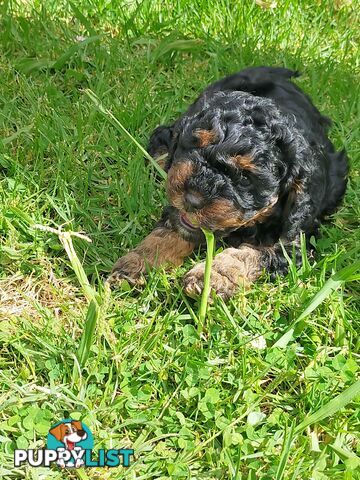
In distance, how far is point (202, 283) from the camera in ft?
9.05

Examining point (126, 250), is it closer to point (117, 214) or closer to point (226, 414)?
point (117, 214)

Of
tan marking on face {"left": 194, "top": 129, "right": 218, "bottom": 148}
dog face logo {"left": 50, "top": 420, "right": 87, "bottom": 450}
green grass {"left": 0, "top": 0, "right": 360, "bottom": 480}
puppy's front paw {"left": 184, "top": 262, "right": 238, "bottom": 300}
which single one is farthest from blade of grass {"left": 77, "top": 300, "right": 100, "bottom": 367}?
tan marking on face {"left": 194, "top": 129, "right": 218, "bottom": 148}

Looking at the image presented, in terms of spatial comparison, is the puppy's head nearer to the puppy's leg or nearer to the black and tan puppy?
the black and tan puppy

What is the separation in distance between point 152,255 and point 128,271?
172 millimetres

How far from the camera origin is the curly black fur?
2.62m

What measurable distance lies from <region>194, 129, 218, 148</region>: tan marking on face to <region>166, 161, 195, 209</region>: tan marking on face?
12 centimetres

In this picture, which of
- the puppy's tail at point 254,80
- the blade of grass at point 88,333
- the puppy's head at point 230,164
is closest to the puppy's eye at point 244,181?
the puppy's head at point 230,164

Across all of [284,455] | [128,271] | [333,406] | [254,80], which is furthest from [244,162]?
[284,455]

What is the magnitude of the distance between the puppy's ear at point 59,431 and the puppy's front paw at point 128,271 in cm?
80

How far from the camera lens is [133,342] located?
2.56 metres

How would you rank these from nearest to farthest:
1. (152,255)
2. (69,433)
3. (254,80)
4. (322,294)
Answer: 1. (69,433)
2. (322,294)
3. (152,255)
4. (254,80)

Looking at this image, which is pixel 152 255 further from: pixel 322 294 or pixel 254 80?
pixel 254 80

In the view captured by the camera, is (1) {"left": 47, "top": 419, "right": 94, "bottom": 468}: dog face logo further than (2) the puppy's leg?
No

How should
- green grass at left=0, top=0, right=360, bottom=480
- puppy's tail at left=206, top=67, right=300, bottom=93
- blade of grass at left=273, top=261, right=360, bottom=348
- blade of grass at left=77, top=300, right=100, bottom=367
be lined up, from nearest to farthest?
blade of grass at left=77, top=300, right=100, bottom=367 → green grass at left=0, top=0, right=360, bottom=480 → blade of grass at left=273, top=261, right=360, bottom=348 → puppy's tail at left=206, top=67, right=300, bottom=93
